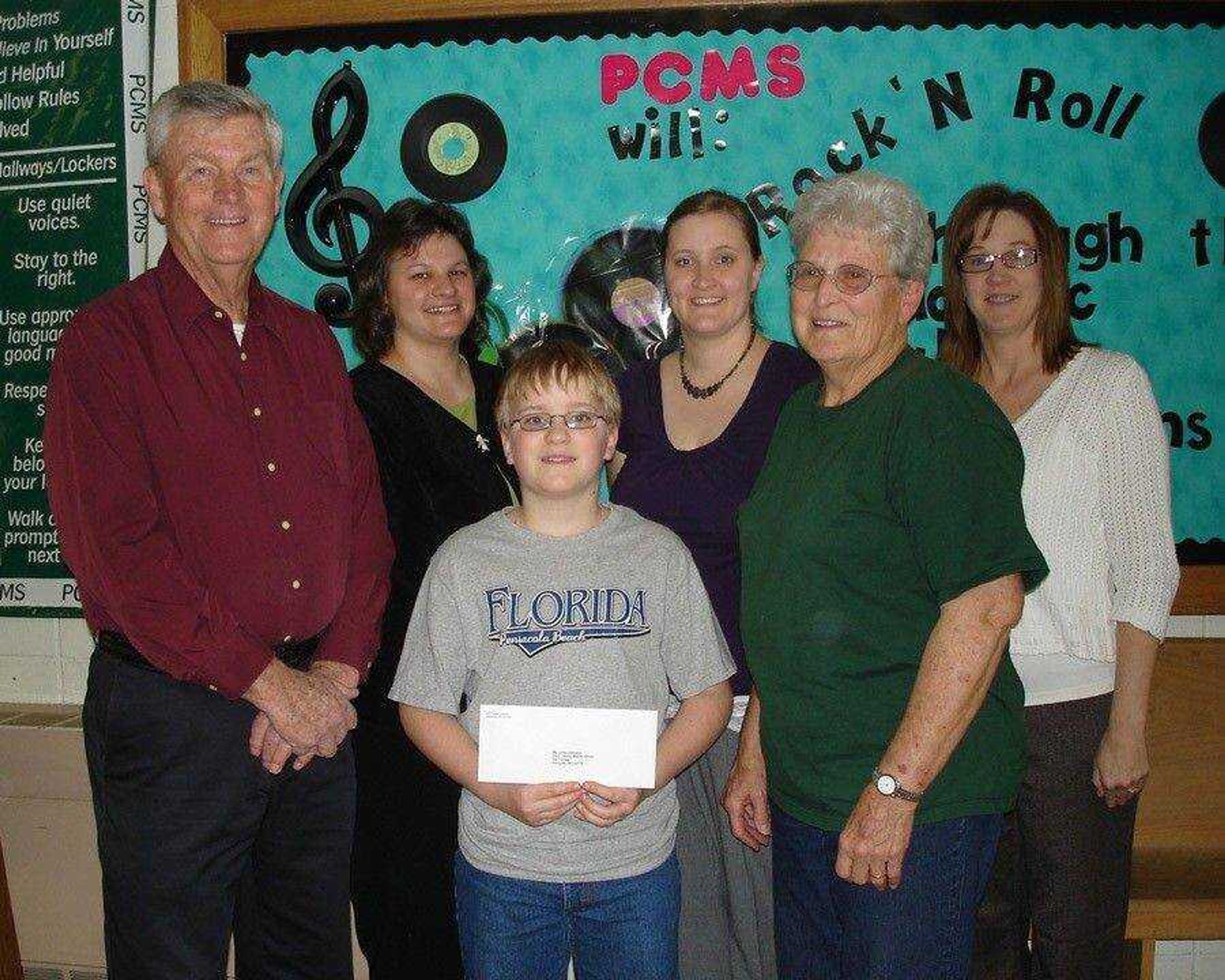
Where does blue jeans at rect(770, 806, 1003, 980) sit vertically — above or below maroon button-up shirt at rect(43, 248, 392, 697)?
below

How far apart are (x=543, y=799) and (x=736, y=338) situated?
1.17 meters

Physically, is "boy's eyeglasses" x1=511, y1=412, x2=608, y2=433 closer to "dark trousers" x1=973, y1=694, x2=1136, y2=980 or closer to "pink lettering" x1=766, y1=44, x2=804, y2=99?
"dark trousers" x1=973, y1=694, x2=1136, y2=980

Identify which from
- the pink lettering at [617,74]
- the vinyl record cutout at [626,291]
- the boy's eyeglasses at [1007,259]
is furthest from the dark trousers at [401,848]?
the pink lettering at [617,74]

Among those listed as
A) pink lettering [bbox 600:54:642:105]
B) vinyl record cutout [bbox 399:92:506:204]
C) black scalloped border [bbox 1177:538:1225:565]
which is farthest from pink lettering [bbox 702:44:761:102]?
black scalloped border [bbox 1177:538:1225:565]

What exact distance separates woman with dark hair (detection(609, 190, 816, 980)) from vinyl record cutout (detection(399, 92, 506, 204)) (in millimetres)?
797

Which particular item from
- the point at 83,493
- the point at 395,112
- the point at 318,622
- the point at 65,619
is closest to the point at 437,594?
the point at 318,622

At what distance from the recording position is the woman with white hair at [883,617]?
1.45 metres

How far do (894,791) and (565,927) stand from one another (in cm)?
68

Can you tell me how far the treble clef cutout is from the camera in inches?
109

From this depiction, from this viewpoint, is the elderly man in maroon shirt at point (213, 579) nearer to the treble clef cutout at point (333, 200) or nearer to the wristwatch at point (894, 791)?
the treble clef cutout at point (333, 200)

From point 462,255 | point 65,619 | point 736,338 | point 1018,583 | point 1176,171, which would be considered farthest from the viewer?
point 65,619

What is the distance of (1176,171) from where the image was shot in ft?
8.86

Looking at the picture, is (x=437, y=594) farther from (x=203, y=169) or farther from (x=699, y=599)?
(x=203, y=169)

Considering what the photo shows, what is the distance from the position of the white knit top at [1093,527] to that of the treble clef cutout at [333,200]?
6.52ft
